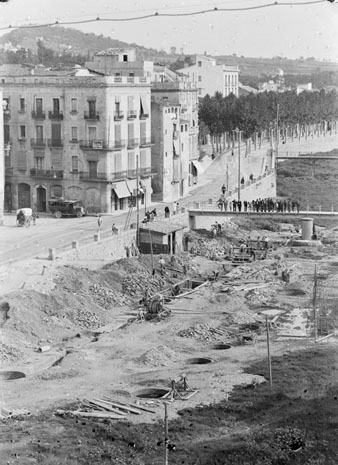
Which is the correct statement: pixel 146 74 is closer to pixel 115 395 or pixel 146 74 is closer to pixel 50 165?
pixel 50 165

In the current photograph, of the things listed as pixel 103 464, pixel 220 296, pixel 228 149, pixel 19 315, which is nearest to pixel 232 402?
pixel 103 464

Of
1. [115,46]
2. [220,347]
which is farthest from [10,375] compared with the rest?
[115,46]

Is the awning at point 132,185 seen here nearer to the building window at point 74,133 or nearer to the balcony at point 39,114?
the building window at point 74,133

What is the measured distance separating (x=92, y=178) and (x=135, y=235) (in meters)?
5.71

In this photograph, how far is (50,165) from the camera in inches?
2181

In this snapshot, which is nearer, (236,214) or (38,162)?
(236,214)

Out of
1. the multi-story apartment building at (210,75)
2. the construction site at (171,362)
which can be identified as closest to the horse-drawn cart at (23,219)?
the construction site at (171,362)

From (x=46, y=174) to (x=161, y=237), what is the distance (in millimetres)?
7773

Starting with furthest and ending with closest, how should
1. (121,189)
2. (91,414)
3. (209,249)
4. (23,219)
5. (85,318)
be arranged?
(121,189) → (209,249) → (23,219) → (85,318) → (91,414)

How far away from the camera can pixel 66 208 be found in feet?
174

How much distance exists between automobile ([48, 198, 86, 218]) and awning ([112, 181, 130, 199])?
1.95 m

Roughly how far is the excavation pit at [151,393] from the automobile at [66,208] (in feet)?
76.5

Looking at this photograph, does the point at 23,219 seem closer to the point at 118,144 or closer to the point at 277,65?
the point at 118,144

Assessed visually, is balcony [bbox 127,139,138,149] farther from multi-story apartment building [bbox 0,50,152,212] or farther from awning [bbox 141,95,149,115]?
awning [bbox 141,95,149,115]
